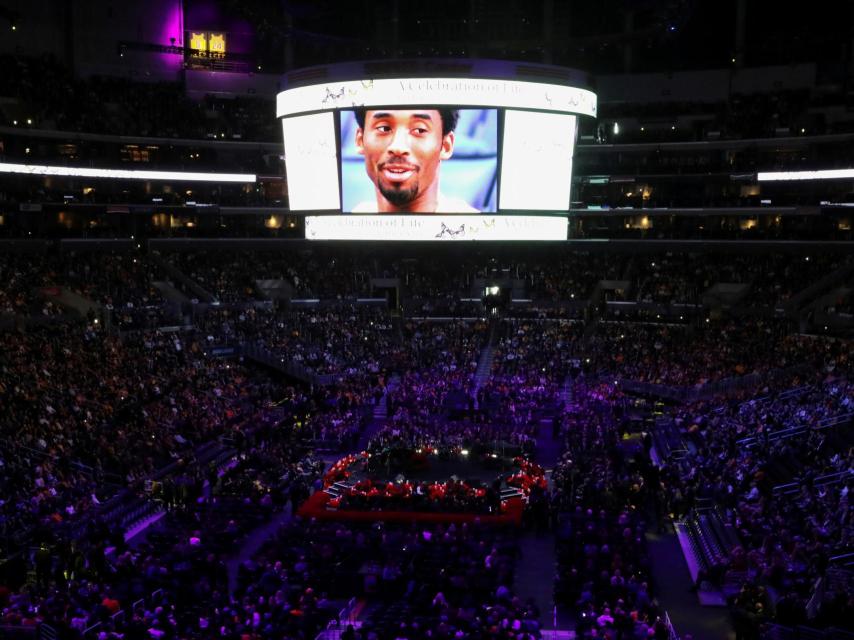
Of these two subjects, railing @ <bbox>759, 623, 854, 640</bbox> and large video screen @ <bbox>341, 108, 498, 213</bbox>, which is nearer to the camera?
railing @ <bbox>759, 623, 854, 640</bbox>

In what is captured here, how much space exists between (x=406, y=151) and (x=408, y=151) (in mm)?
92

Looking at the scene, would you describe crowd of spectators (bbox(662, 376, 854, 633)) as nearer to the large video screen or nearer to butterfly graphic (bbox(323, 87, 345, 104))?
the large video screen

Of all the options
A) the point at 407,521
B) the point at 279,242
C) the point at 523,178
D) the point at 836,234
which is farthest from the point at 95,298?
the point at 836,234

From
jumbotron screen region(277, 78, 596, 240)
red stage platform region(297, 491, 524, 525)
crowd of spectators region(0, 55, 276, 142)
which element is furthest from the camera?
crowd of spectators region(0, 55, 276, 142)

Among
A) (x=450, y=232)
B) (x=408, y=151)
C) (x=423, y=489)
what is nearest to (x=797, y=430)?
(x=423, y=489)

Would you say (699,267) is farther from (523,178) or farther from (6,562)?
(6,562)

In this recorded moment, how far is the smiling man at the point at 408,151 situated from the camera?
39.1 meters

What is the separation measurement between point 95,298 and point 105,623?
26.6 meters

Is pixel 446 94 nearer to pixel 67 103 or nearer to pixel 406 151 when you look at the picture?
pixel 406 151

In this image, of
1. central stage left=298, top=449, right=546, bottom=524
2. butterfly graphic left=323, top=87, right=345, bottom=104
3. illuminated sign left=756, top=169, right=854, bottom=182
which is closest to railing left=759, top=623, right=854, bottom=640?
central stage left=298, top=449, right=546, bottom=524

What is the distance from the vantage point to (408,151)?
39.4 metres

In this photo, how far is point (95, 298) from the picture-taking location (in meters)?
39.3

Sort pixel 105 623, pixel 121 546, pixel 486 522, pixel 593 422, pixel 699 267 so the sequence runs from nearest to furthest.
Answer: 1. pixel 105 623
2. pixel 121 546
3. pixel 486 522
4. pixel 593 422
5. pixel 699 267

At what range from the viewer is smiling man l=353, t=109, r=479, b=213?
3906 cm
